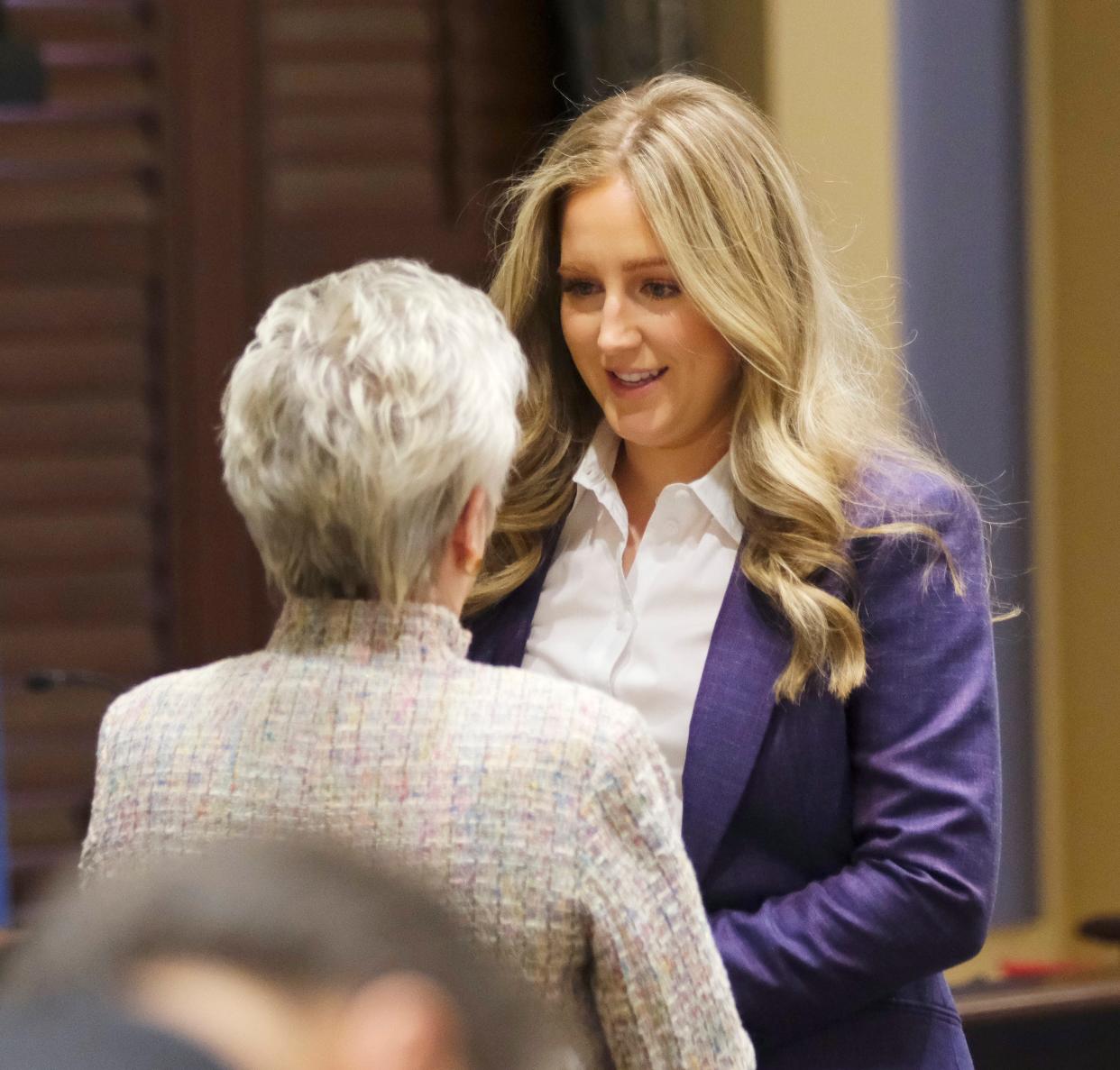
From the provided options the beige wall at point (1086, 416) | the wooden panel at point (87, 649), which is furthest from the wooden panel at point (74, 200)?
the beige wall at point (1086, 416)

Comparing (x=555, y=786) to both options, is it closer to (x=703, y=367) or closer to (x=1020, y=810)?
(x=703, y=367)

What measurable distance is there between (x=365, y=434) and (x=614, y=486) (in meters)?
0.56

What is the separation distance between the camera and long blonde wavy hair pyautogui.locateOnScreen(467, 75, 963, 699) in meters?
1.38

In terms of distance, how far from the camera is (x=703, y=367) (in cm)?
149

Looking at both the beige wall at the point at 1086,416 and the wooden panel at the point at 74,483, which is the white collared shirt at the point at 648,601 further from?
the wooden panel at the point at 74,483

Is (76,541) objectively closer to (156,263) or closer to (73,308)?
(73,308)

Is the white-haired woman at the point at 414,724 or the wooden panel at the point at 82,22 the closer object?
the white-haired woman at the point at 414,724

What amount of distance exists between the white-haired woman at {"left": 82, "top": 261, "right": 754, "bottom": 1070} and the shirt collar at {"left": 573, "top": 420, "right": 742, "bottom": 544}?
0.39m

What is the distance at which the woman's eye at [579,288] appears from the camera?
5.01ft

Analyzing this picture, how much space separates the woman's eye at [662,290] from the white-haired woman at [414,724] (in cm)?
37

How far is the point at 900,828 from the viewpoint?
1327mm

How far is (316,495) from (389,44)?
3194 millimetres

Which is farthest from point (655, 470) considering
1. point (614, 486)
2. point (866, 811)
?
point (866, 811)

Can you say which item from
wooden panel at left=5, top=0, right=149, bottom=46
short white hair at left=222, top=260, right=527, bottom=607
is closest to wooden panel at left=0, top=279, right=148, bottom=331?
wooden panel at left=5, top=0, right=149, bottom=46
